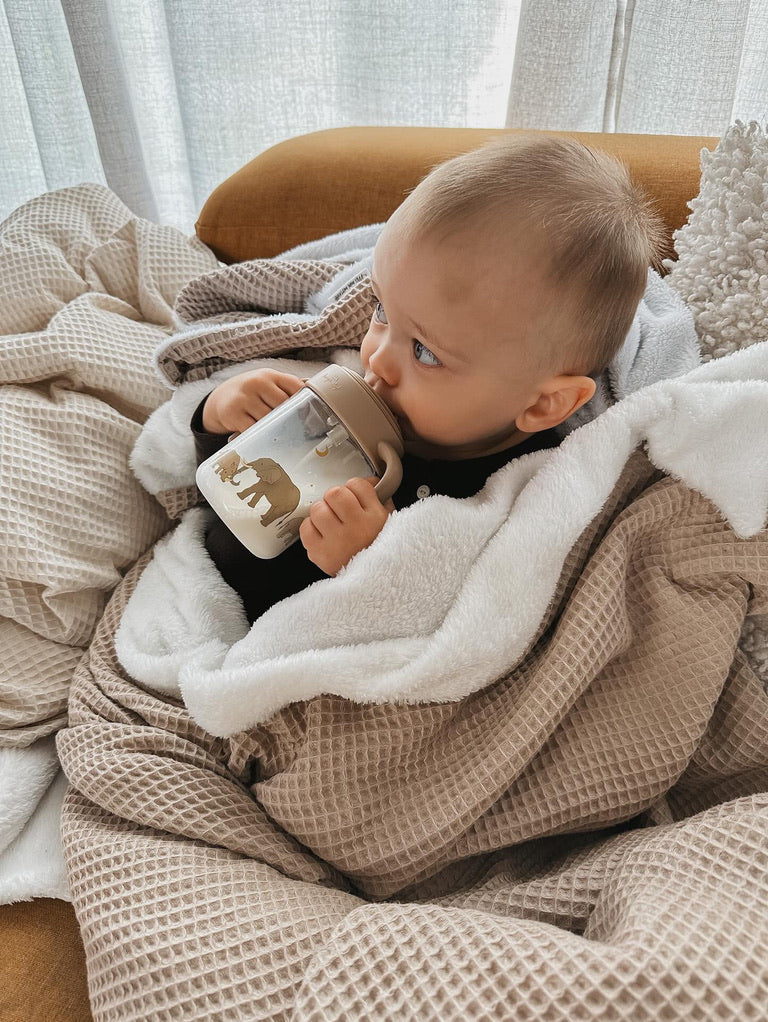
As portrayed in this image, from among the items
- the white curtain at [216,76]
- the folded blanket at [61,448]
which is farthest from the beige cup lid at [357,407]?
the white curtain at [216,76]

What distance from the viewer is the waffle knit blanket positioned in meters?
0.67

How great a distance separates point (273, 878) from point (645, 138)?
1069 millimetres

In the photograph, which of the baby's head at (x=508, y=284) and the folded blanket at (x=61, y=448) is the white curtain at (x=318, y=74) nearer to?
the folded blanket at (x=61, y=448)

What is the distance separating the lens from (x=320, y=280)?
3.43ft

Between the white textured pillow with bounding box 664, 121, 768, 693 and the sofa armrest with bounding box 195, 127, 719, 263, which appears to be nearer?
the white textured pillow with bounding box 664, 121, 768, 693

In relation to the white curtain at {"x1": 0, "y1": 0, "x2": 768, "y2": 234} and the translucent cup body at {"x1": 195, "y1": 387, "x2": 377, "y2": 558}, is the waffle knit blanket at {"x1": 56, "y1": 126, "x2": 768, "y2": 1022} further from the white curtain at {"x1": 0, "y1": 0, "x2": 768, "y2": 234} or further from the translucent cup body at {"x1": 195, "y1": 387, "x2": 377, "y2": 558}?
the white curtain at {"x1": 0, "y1": 0, "x2": 768, "y2": 234}

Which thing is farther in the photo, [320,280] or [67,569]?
[320,280]

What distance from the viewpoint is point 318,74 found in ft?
5.29

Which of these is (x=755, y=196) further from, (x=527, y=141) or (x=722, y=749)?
(x=722, y=749)

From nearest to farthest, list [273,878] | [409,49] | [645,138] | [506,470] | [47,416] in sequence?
[273,878] < [506,470] < [47,416] < [645,138] < [409,49]

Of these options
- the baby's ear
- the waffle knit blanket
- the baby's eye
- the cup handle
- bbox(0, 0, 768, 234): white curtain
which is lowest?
the waffle knit blanket

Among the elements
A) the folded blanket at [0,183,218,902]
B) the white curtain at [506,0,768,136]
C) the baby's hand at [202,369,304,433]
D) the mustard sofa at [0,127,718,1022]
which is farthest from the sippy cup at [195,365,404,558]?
the white curtain at [506,0,768,136]

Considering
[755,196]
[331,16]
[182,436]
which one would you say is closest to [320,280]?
[182,436]

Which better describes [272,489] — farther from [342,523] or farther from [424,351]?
[424,351]
